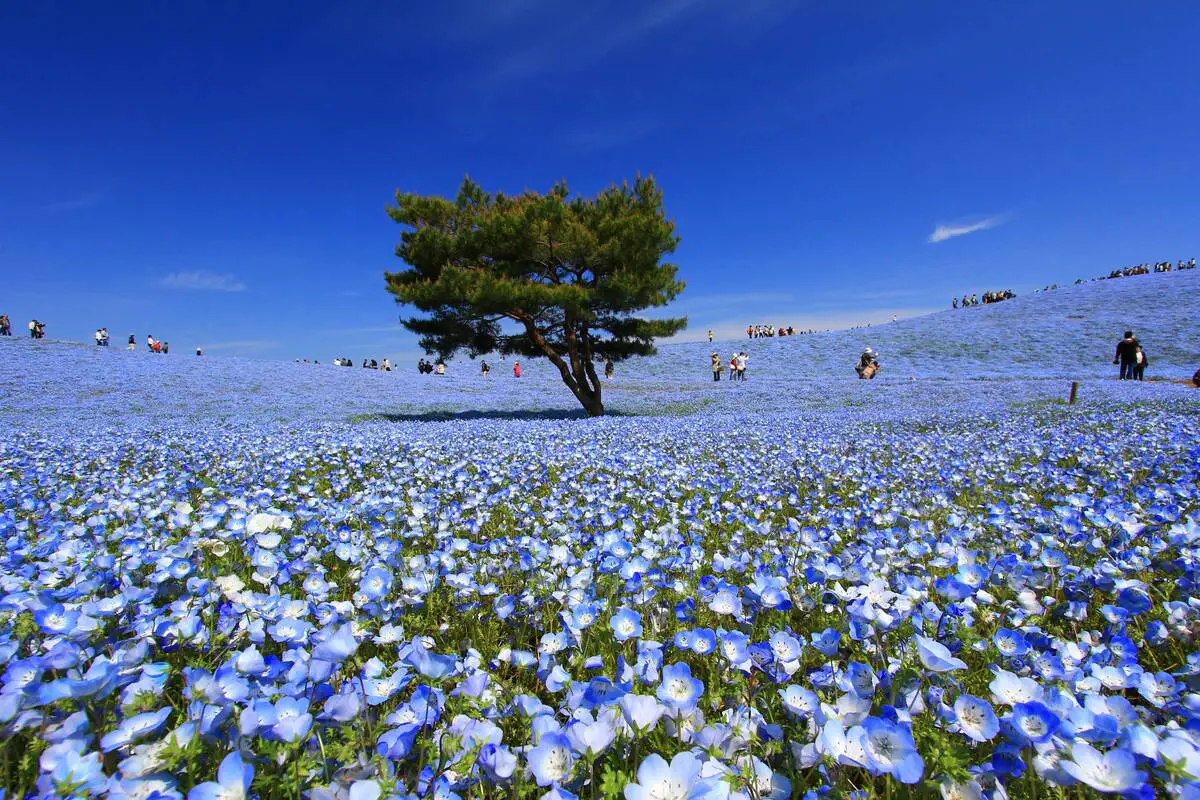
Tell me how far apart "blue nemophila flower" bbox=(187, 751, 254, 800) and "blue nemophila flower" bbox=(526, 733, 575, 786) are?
611mm

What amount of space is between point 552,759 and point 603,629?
1.13m

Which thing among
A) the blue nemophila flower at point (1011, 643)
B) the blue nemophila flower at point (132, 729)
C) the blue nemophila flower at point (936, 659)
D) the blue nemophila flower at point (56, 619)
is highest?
the blue nemophila flower at point (56, 619)

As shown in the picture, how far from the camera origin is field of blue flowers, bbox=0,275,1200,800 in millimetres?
1339

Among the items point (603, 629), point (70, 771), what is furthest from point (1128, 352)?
point (70, 771)

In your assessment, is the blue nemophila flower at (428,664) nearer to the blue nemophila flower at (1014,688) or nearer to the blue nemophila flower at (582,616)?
the blue nemophila flower at (582,616)

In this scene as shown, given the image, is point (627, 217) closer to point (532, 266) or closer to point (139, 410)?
point (532, 266)

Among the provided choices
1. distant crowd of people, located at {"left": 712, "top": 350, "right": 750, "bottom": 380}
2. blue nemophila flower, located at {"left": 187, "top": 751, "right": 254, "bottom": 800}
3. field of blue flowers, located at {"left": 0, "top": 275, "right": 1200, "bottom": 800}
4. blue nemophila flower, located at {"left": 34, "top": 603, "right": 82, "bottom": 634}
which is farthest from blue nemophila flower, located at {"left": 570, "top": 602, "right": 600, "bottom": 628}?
distant crowd of people, located at {"left": 712, "top": 350, "right": 750, "bottom": 380}

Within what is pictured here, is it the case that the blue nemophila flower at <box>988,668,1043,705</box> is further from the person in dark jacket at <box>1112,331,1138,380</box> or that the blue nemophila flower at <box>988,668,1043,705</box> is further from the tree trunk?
the person in dark jacket at <box>1112,331,1138,380</box>

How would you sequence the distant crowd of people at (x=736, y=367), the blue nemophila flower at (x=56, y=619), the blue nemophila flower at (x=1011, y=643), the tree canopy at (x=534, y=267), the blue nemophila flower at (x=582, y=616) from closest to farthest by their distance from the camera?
the blue nemophila flower at (x=56, y=619), the blue nemophila flower at (x=1011, y=643), the blue nemophila flower at (x=582, y=616), the tree canopy at (x=534, y=267), the distant crowd of people at (x=736, y=367)

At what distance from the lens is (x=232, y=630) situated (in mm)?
2135

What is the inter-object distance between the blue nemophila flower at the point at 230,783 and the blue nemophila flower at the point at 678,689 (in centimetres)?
98

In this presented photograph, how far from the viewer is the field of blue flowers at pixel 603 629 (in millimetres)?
1339

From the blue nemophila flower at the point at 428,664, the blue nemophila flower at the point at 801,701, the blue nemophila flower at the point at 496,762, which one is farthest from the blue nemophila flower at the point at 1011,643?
the blue nemophila flower at the point at 428,664

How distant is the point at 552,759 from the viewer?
1.40m
